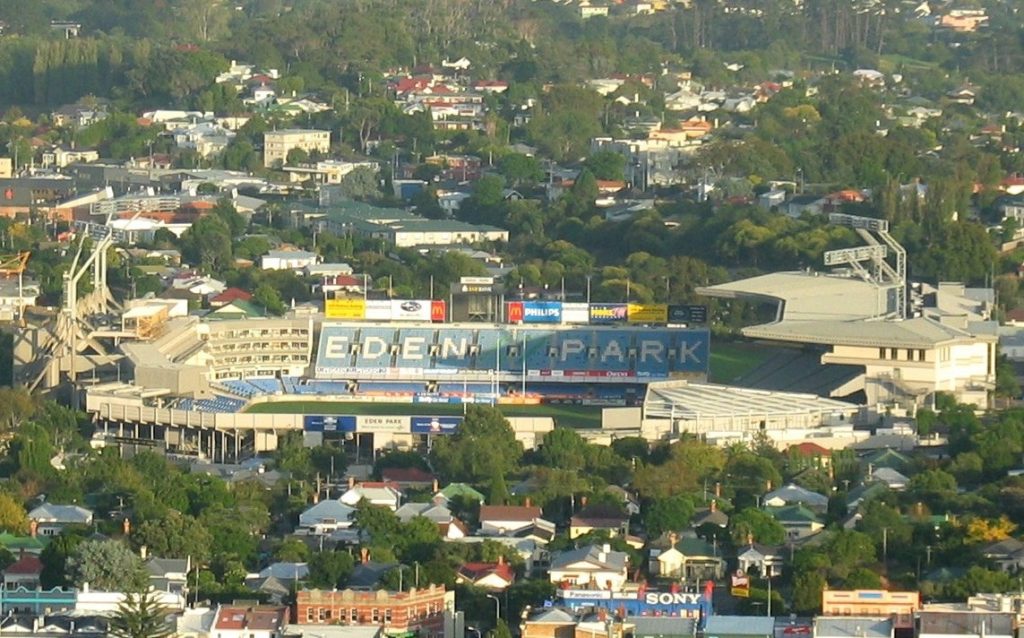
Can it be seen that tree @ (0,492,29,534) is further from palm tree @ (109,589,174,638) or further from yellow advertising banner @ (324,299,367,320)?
yellow advertising banner @ (324,299,367,320)

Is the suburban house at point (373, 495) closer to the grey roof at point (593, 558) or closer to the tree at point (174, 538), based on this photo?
the tree at point (174, 538)

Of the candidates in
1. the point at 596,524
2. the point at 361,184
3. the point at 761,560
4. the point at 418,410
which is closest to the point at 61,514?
the point at 596,524

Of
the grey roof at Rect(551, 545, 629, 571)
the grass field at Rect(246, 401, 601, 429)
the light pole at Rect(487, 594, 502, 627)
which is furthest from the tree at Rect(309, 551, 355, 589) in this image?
the grass field at Rect(246, 401, 601, 429)

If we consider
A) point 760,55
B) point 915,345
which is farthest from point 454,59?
point 915,345

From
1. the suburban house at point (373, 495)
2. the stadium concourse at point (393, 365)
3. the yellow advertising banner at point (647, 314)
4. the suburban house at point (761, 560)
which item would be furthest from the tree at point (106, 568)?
the yellow advertising banner at point (647, 314)

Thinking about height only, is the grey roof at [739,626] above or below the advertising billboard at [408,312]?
above

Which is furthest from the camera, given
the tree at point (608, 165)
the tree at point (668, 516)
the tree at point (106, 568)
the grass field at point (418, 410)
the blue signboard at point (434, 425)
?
the tree at point (608, 165)

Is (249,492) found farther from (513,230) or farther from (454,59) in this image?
(454,59)
